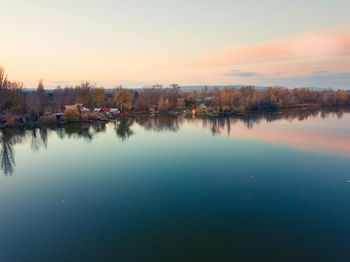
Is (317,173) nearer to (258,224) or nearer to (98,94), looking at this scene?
(258,224)

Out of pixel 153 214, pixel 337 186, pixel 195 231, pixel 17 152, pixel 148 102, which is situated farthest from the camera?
pixel 148 102

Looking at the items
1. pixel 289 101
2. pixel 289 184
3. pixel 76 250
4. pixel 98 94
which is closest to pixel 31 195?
pixel 76 250

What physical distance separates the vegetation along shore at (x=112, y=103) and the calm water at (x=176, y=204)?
1722cm

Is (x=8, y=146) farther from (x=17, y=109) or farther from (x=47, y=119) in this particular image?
(x=17, y=109)

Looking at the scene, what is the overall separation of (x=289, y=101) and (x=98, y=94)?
181 feet

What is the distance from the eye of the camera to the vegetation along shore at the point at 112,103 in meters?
34.2

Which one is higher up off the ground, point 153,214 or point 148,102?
point 148,102

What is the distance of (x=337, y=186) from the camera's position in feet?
38.0

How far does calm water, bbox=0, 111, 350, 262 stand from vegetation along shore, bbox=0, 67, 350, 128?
678 inches

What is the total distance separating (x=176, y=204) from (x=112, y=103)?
1823 inches

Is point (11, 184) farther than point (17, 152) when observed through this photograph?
No

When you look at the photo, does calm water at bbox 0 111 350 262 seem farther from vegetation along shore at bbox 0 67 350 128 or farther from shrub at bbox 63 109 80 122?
vegetation along shore at bbox 0 67 350 128

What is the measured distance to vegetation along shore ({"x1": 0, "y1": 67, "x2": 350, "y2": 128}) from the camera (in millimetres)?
34250

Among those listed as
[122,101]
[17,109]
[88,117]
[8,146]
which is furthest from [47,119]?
[122,101]
